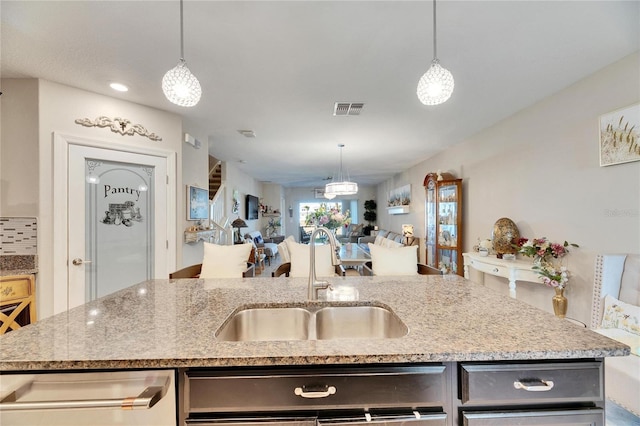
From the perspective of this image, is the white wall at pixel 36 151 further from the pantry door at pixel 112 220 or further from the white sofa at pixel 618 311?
the white sofa at pixel 618 311

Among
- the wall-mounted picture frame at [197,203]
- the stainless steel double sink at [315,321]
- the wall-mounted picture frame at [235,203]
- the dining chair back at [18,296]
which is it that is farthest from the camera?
the wall-mounted picture frame at [235,203]

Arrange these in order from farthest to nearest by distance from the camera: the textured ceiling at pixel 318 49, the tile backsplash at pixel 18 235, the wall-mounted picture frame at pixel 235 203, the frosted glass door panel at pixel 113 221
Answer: the wall-mounted picture frame at pixel 235 203, the frosted glass door panel at pixel 113 221, the tile backsplash at pixel 18 235, the textured ceiling at pixel 318 49

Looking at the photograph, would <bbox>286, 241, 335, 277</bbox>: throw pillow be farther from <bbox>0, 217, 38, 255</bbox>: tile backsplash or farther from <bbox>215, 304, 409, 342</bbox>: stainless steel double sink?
<bbox>0, 217, 38, 255</bbox>: tile backsplash

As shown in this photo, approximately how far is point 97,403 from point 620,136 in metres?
3.63

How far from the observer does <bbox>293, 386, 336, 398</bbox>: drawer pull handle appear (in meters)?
0.85

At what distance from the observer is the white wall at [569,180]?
88.4 inches

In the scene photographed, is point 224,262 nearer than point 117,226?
Yes

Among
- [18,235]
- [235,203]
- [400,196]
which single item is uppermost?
[400,196]

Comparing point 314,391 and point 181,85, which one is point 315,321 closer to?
point 314,391

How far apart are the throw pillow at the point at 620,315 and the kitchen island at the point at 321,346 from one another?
5.03ft

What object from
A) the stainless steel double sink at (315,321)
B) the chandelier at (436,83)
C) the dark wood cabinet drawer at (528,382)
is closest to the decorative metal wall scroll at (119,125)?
the stainless steel double sink at (315,321)

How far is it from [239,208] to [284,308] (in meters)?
6.05

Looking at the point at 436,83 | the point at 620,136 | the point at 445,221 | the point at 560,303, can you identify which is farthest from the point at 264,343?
the point at 445,221

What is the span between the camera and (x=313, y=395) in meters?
0.85
